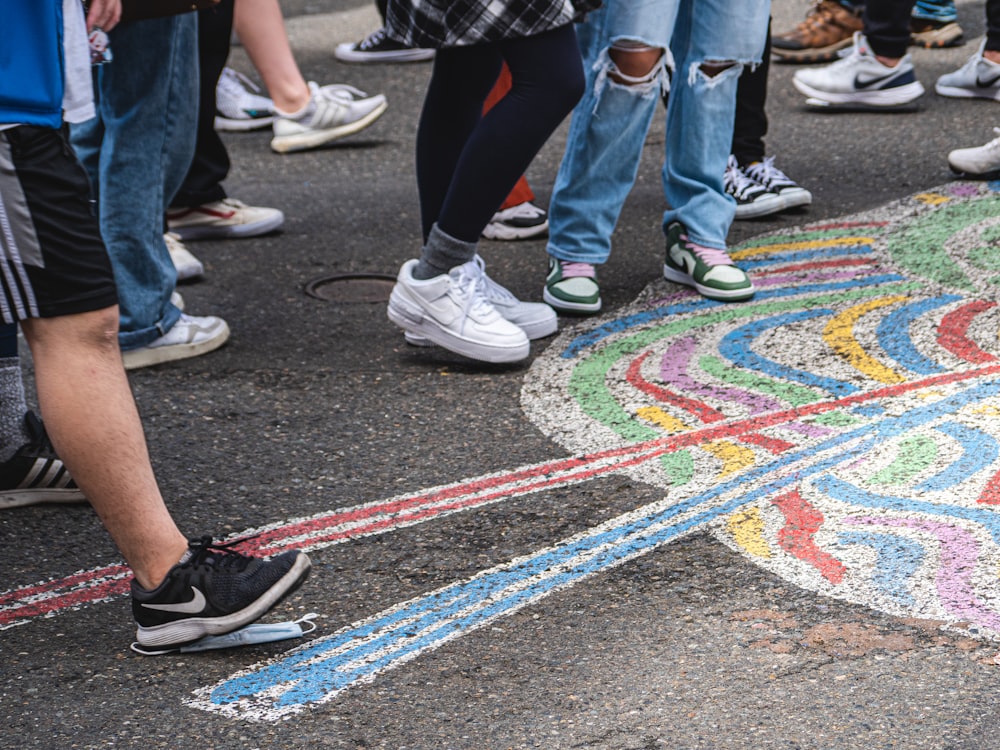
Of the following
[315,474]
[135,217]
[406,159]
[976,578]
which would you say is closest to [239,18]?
[406,159]

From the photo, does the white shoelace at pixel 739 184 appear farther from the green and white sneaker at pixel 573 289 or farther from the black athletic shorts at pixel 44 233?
the black athletic shorts at pixel 44 233

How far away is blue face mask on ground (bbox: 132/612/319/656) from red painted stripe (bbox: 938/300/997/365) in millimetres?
2012

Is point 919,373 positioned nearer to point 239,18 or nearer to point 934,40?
point 239,18

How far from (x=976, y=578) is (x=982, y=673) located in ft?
1.09

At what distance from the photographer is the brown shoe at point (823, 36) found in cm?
757

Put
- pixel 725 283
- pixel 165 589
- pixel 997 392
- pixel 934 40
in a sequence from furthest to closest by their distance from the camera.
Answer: pixel 934 40 → pixel 725 283 → pixel 997 392 → pixel 165 589

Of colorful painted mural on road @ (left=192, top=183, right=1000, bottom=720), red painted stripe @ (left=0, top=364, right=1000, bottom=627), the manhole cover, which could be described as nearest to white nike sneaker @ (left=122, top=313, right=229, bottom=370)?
the manhole cover

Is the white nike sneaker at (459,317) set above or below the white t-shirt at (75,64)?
below

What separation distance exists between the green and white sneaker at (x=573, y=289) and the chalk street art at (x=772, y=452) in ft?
0.35

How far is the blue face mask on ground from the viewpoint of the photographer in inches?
98.6

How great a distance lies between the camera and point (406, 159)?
6.28 m

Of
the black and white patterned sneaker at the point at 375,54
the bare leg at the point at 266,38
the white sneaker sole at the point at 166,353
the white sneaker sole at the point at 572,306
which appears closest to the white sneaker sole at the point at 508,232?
the white sneaker sole at the point at 572,306

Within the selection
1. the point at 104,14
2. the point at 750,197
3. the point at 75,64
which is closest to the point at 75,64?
the point at 75,64

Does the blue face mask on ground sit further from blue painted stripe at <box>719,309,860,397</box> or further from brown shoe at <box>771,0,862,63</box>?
brown shoe at <box>771,0,862,63</box>
